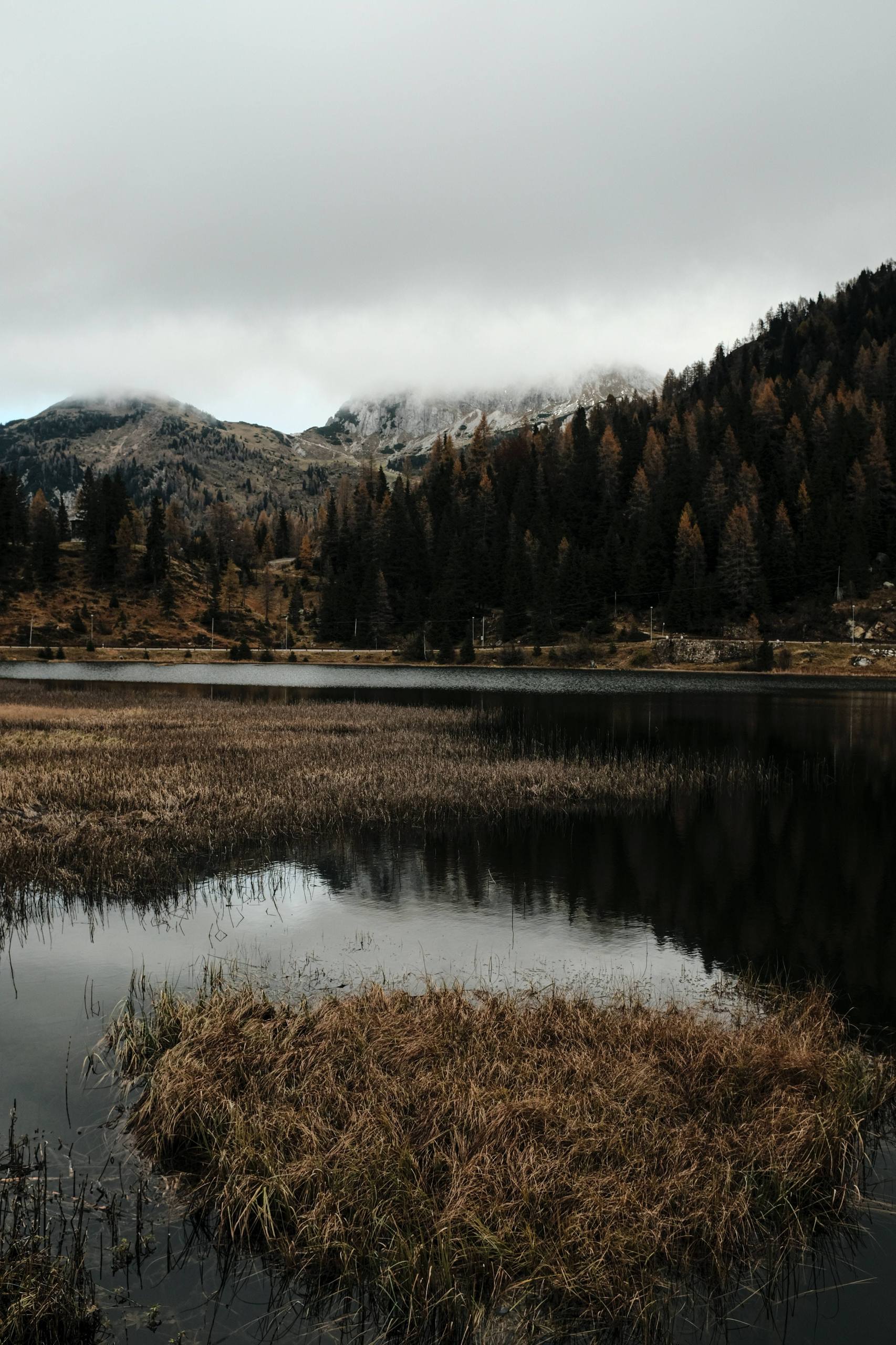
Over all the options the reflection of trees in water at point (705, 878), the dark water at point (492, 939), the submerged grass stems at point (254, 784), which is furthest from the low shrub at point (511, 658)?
the reflection of trees in water at point (705, 878)

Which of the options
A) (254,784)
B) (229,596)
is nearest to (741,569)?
(229,596)

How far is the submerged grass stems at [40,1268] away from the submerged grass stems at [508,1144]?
1200 millimetres

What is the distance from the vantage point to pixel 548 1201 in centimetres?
759

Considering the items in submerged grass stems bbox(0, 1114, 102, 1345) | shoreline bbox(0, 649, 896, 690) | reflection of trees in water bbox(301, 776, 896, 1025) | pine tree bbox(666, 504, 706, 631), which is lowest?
reflection of trees in water bbox(301, 776, 896, 1025)

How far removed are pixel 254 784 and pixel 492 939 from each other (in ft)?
49.4

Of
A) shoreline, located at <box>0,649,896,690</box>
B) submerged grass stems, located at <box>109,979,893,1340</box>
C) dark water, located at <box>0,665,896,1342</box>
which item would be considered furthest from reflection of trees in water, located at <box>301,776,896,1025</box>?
shoreline, located at <box>0,649,896,690</box>

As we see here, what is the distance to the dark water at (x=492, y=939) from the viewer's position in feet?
24.2

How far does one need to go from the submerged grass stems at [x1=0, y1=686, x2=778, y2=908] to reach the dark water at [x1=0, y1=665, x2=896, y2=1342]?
1910mm

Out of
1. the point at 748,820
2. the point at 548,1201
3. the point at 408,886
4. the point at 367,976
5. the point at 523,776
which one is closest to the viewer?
the point at 548,1201

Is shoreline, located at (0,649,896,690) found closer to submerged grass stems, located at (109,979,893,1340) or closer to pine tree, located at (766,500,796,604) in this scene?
pine tree, located at (766,500,796,604)

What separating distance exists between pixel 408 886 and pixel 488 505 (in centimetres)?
18441

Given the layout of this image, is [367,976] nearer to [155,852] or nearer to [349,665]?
[155,852]

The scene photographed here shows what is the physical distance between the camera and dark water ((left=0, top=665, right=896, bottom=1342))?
7.37 m

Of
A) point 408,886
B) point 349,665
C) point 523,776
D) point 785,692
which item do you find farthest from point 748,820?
point 349,665
